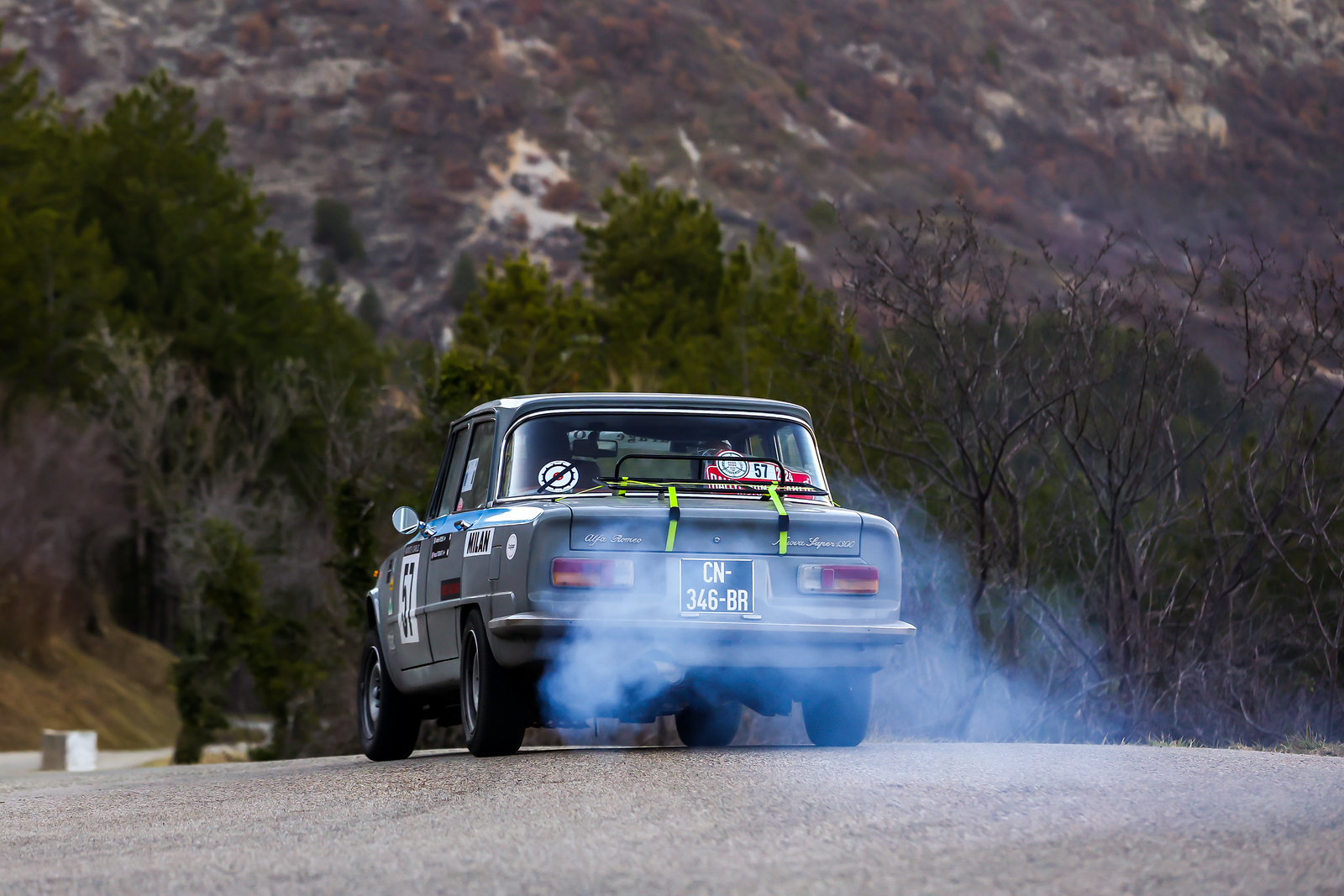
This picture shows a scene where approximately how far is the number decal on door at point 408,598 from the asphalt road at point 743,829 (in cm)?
163

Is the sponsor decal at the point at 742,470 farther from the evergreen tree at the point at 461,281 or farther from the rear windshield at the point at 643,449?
the evergreen tree at the point at 461,281

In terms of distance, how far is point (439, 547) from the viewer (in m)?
10.5

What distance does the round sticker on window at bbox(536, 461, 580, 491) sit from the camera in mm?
9695

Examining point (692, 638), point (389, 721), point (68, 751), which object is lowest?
point (68, 751)

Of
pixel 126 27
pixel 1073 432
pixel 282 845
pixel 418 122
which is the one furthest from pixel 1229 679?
pixel 126 27

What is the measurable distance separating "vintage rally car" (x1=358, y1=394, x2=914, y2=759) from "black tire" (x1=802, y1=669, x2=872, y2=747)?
0.01 metres

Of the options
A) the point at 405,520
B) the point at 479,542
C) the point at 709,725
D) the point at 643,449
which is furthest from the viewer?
the point at 709,725

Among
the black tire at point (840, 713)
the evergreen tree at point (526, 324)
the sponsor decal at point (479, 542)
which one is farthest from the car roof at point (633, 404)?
the evergreen tree at point (526, 324)

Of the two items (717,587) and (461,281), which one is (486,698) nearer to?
(717,587)

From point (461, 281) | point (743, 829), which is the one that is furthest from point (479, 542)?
point (461, 281)

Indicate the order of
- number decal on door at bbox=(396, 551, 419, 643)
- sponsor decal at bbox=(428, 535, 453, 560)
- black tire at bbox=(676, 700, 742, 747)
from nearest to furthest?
sponsor decal at bbox=(428, 535, 453, 560), number decal on door at bbox=(396, 551, 419, 643), black tire at bbox=(676, 700, 742, 747)

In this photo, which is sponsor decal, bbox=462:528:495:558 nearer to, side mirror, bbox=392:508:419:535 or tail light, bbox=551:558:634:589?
tail light, bbox=551:558:634:589

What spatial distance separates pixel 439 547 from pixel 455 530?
31cm

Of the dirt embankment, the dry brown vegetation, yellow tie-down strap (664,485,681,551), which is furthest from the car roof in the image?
the dry brown vegetation
